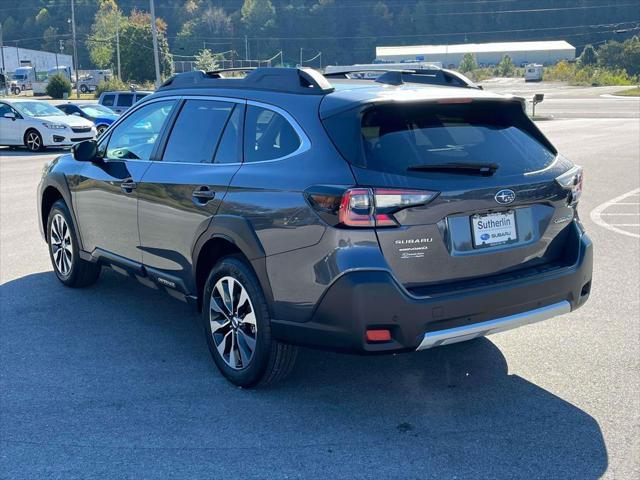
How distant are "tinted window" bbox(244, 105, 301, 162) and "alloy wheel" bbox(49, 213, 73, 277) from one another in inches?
106

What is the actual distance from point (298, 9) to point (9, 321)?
625 ft

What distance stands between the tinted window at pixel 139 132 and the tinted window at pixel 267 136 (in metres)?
1.01

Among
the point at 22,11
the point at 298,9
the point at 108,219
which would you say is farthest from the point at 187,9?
the point at 108,219

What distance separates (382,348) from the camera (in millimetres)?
3707

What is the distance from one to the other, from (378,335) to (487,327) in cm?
63

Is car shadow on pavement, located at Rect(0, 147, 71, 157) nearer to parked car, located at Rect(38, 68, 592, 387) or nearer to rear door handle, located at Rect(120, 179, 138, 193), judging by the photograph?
rear door handle, located at Rect(120, 179, 138, 193)

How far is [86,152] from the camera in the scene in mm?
5758

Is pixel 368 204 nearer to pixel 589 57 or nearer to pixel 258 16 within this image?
pixel 589 57

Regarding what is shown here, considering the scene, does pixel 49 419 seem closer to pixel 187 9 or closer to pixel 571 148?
pixel 571 148

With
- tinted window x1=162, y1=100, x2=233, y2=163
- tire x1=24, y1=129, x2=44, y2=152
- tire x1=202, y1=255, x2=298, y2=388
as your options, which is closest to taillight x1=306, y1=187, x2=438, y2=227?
tire x1=202, y1=255, x2=298, y2=388

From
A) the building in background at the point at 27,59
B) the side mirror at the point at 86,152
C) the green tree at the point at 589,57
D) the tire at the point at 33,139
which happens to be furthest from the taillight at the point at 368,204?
the building in background at the point at 27,59

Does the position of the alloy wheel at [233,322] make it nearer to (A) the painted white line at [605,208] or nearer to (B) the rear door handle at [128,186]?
(B) the rear door handle at [128,186]

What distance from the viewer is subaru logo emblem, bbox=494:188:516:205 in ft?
12.8

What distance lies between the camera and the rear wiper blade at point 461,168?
3.80 m
